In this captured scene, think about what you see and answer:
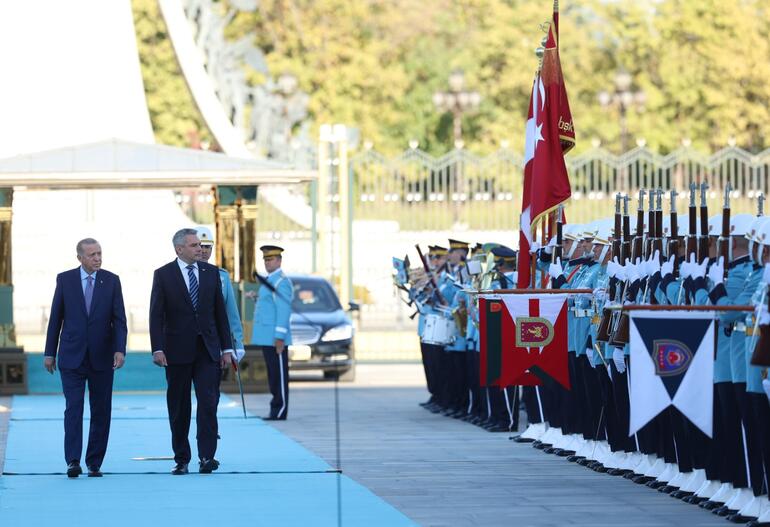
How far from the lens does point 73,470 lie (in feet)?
47.1

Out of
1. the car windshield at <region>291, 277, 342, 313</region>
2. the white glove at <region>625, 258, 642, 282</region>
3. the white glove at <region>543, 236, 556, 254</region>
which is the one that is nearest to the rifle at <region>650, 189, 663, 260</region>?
the white glove at <region>625, 258, 642, 282</region>

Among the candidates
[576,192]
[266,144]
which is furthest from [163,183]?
[266,144]

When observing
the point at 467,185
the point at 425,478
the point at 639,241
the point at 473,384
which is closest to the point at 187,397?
the point at 425,478

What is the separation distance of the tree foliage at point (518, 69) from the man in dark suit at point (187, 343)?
149 feet

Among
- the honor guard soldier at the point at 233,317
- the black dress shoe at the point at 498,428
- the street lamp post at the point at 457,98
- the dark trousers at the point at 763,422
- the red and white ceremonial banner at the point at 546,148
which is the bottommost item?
the black dress shoe at the point at 498,428

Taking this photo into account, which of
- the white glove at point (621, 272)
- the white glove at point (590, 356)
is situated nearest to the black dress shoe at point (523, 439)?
the white glove at point (590, 356)

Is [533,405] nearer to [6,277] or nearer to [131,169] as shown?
[131,169]

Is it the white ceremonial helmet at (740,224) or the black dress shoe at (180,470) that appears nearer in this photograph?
the white ceremonial helmet at (740,224)

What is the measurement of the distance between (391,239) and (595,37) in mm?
39335

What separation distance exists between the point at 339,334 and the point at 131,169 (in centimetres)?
407

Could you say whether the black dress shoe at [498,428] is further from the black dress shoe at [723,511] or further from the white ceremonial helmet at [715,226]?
the black dress shoe at [723,511]

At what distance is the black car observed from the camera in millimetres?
Result: 25719

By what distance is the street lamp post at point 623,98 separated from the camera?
178 ft

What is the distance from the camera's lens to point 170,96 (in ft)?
199
